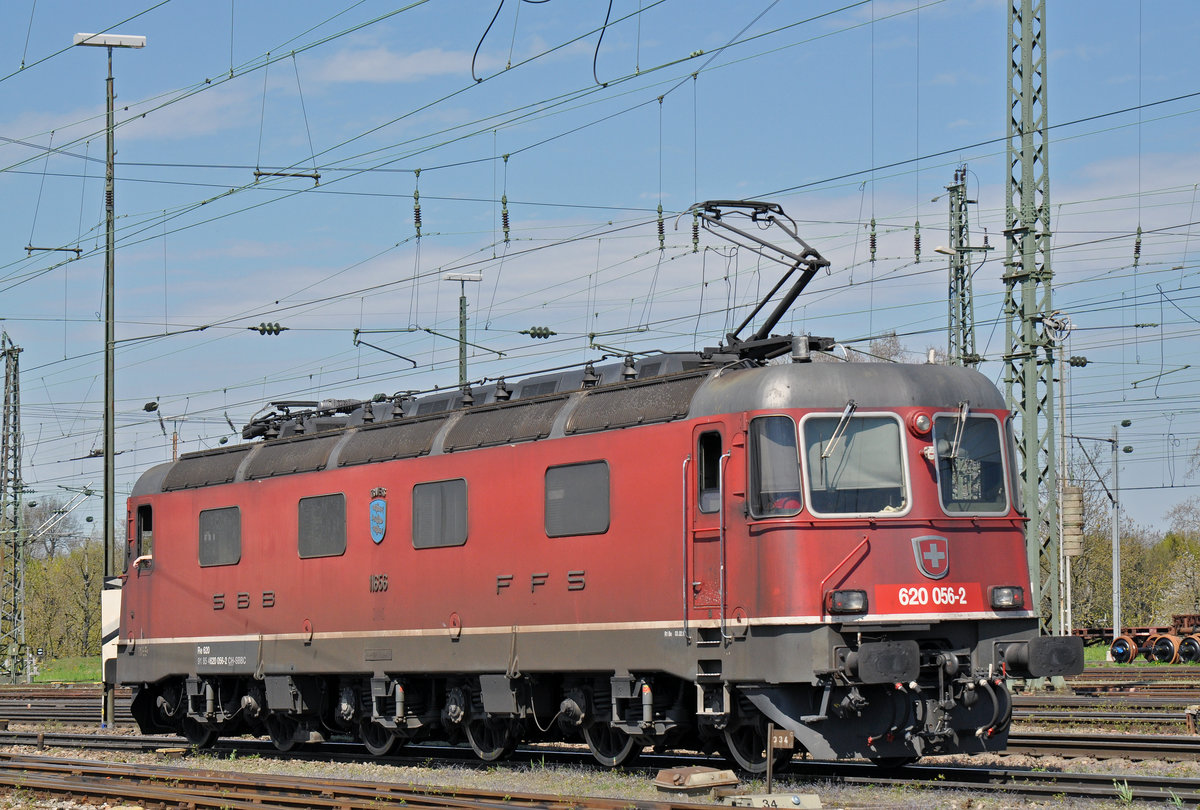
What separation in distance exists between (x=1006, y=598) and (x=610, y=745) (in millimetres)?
4807

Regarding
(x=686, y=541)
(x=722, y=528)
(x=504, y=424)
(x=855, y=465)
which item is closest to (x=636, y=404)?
(x=686, y=541)

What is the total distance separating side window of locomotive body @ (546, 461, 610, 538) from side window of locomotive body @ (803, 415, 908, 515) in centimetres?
268

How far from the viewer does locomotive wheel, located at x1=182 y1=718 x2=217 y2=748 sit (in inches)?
888

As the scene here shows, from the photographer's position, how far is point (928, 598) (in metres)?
14.0

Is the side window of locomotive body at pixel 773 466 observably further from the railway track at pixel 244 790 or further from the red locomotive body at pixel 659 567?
the railway track at pixel 244 790

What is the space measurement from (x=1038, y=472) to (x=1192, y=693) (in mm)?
5086

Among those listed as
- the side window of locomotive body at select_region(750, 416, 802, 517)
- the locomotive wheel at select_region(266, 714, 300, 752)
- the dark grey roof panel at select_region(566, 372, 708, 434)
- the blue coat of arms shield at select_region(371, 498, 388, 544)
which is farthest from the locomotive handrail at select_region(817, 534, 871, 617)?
the locomotive wheel at select_region(266, 714, 300, 752)

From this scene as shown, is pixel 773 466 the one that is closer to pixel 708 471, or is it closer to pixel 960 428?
pixel 708 471

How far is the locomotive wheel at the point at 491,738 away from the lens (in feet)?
57.7

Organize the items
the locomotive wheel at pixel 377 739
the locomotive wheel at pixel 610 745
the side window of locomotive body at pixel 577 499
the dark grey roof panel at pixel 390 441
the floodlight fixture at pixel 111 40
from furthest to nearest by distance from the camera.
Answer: the floodlight fixture at pixel 111 40 → the locomotive wheel at pixel 377 739 → the dark grey roof panel at pixel 390 441 → the locomotive wheel at pixel 610 745 → the side window of locomotive body at pixel 577 499

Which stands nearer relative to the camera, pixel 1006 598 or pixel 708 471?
pixel 1006 598

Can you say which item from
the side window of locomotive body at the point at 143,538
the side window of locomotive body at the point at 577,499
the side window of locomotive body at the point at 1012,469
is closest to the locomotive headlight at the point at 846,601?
the side window of locomotive body at the point at 1012,469

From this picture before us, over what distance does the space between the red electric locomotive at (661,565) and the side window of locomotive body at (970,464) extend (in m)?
0.02

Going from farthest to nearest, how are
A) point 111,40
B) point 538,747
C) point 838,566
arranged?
point 111,40, point 538,747, point 838,566
